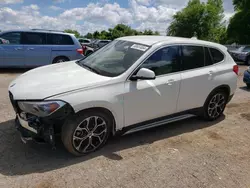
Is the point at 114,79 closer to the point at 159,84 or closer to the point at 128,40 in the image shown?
the point at 159,84

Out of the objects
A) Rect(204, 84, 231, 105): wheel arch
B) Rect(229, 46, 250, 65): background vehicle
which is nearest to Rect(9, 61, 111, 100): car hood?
Rect(204, 84, 231, 105): wheel arch

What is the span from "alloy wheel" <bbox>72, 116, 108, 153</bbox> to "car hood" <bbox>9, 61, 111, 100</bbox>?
50 centimetres

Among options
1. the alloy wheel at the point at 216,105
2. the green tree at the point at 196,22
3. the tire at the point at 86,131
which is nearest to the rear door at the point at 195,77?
the alloy wheel at the point at 216,105

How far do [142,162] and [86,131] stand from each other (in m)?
0.89

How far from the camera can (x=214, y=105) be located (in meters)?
5.06

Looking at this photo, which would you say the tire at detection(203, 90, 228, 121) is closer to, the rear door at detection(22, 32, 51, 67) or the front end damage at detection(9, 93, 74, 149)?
the front end damage at detection(9, 93, 74, 149)

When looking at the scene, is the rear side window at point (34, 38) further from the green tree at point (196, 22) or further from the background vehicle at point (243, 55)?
the green tree at point (196, 22)

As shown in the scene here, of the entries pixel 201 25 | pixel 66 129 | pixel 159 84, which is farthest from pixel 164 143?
pixel 201 25

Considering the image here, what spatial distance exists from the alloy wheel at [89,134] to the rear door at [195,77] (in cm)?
151

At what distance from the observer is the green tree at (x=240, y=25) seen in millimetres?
32656

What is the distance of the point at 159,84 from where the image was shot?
158 inches

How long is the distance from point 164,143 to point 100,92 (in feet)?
4.75

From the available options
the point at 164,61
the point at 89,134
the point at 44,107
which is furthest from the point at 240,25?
the point at 44,107

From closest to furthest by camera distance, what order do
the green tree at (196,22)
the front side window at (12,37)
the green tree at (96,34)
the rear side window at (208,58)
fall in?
1. the rear side window at (208,58)
2. the front side window at (12,37)
3. the green tree at (196,22)
4. the green tree at (96,34)
